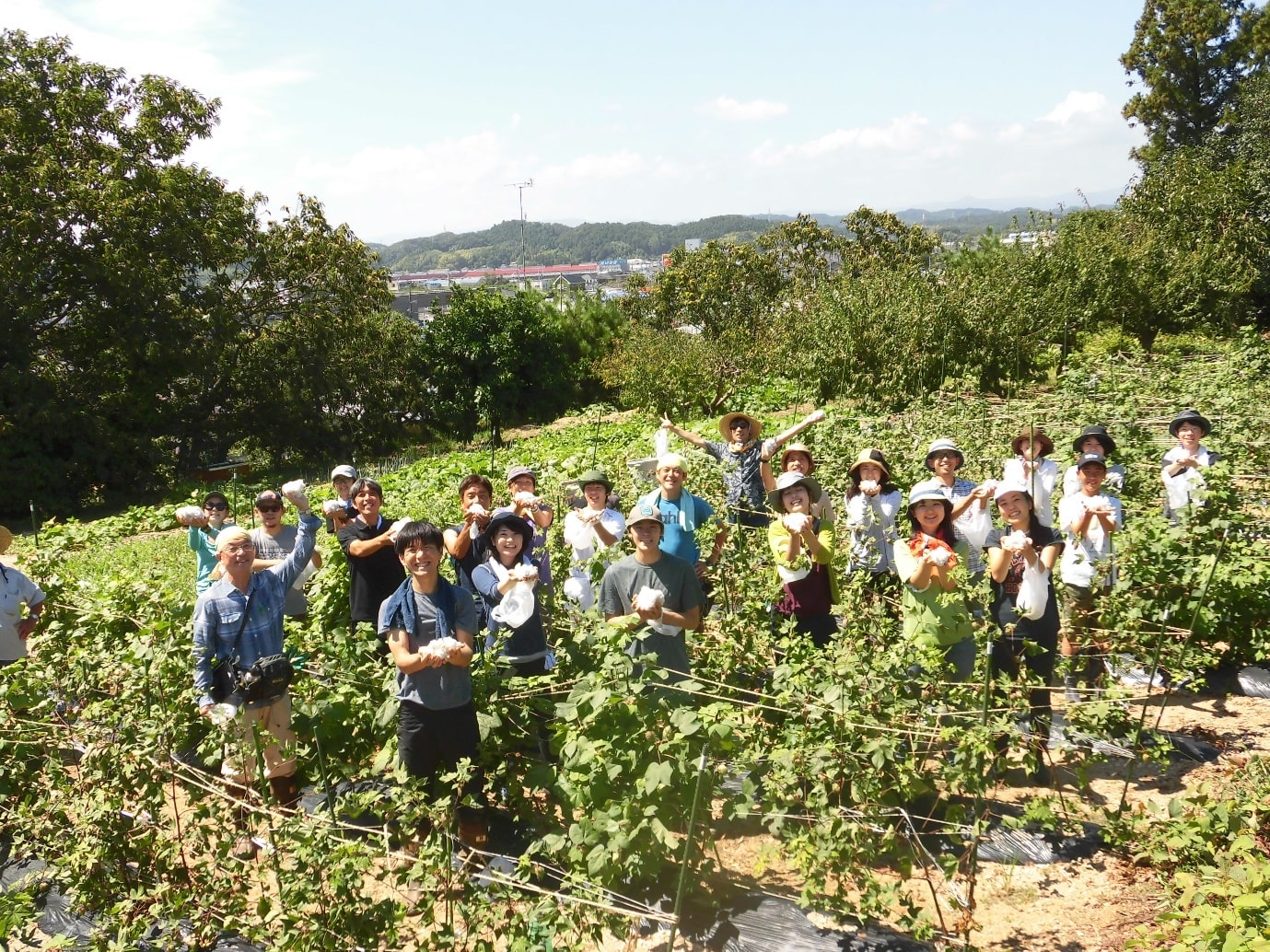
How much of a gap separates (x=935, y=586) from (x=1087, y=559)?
3.35 ft

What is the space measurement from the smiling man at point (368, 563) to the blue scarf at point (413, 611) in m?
1.23

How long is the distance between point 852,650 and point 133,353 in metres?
19.3

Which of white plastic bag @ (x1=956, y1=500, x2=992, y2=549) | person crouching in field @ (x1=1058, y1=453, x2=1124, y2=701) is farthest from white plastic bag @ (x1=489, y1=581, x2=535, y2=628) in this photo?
person crouching in field @ (x1=1058, y1=453, x2=1124, y2=701)

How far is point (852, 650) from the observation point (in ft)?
11.4

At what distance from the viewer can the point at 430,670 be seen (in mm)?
3336

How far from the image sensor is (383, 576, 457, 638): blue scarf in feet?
11.0

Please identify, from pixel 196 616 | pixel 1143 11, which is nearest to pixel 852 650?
pixel 196 616

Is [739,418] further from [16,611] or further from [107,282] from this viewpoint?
[107,282]

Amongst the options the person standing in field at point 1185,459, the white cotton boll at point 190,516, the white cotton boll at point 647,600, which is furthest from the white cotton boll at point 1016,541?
the white cotton boll at point 190,516

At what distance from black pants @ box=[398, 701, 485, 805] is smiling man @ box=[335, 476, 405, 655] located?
1306mm

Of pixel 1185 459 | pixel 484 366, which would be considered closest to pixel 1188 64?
pixel 484 366

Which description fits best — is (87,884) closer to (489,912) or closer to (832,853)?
(489,912)

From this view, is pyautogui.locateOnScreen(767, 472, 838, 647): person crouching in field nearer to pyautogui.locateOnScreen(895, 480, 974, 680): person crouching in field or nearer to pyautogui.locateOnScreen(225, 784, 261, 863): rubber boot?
pyautogui.locateOnScreen(895, 480, 974, 680): person crouching in field

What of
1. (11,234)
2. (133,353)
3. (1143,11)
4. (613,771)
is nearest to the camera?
(613,771)
